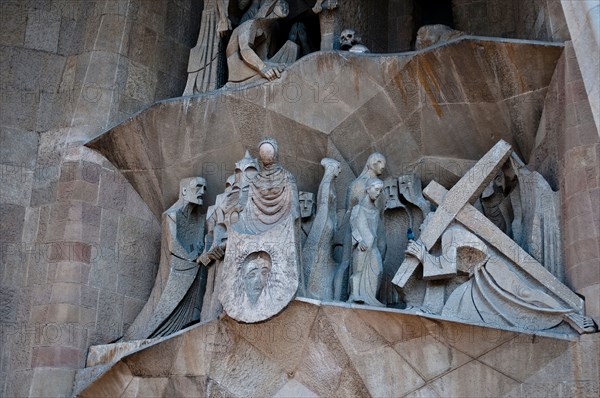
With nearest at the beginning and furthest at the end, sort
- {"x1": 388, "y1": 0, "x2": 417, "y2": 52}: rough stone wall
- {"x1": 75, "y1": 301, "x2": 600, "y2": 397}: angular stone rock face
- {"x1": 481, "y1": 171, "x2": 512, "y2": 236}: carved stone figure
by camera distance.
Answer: {"x1": 75, "y1": 301, "x2": 600, "y2": 397}: angular stone rock face, {"x1": 481, "y1": 171, "x2": 512, "y2": 236}: carved stone figure, {"x1": 388, "y1": 0, "x2": 417, "y2": 52}: rough stone wall

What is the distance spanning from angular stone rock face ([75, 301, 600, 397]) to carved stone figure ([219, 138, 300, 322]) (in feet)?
0.77

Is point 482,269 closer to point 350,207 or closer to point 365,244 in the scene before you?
point 365,244

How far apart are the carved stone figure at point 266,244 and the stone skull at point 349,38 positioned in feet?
5.18

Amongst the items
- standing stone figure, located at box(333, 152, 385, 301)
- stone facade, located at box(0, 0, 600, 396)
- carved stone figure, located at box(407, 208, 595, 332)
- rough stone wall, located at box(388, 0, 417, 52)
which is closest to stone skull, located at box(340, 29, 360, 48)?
stone facade, located at box(0, 0, 600, 396)

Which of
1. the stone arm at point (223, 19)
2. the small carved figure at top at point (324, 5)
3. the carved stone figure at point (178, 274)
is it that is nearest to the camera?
A: the carved stone figure at point (178, 274)

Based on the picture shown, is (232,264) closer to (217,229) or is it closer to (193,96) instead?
(217,229)

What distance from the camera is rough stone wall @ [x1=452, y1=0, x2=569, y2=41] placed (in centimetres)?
1381

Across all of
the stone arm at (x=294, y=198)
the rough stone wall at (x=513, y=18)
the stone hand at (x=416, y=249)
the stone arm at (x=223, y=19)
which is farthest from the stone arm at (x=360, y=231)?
the stone arm at (x=223, y=19)

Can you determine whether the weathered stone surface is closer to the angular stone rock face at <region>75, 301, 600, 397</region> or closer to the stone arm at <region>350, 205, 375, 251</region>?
the angular stone rock face at <region>75, 301, 600, 397</region>

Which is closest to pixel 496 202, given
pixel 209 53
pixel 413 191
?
pixel 413 191

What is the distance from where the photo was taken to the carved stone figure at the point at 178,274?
46.1ft

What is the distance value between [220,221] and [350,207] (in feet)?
4.24

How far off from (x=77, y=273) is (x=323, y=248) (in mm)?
2561

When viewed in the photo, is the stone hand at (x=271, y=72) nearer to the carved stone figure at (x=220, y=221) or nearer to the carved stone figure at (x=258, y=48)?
the carved stone figure at (x=258, y=48)
